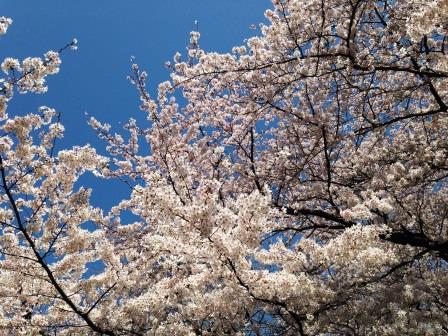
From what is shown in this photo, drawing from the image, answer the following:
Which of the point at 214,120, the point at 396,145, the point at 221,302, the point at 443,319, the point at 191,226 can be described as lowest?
the point at 443,319

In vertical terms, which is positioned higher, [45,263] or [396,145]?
[396,145]

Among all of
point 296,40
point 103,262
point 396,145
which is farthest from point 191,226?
point 396,145

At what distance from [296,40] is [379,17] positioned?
7.97 ft

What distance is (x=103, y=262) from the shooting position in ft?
23.5

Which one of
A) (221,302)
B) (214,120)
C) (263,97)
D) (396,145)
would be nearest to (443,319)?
(396,145)

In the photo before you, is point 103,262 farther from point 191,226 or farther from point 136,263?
point 191,226

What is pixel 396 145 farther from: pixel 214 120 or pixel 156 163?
pixel 156 163

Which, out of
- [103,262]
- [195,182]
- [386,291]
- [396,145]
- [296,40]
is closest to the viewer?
[103,262]

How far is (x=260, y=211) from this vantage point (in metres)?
5.36

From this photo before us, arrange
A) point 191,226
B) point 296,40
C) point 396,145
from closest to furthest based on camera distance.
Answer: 1. point 191,226
2. point 296,40
3. point 396,145

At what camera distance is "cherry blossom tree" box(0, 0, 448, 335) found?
5.67m

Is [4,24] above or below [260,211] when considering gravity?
above

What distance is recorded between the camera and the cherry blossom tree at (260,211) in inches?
223

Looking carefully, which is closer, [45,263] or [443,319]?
[45,263]
